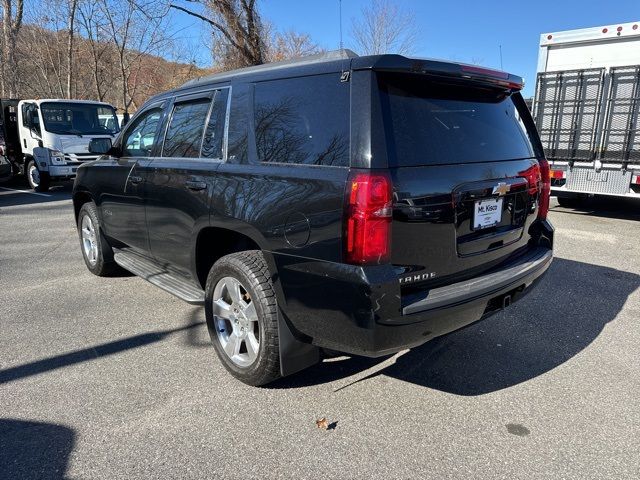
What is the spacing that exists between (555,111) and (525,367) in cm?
742

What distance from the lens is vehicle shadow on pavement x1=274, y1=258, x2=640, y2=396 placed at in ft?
10.6

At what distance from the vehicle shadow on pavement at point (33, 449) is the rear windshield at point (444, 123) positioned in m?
2.27

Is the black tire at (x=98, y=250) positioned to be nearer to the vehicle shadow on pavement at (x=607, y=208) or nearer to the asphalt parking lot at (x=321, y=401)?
the asphalt parking lot at (x=321, y=401)

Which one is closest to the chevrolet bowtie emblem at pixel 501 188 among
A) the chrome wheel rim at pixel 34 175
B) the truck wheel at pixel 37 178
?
the truck wheel at pixel 37 178

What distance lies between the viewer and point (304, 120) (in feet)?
8.86

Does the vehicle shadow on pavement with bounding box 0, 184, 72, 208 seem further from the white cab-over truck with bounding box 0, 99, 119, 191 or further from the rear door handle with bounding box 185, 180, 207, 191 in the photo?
the rear door handle with bounding box 185, 180, 207, 191

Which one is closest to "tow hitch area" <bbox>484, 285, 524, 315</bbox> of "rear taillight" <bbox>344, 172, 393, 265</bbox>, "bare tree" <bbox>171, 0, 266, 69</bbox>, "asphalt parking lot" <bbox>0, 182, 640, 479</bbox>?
"asphalt parking lot" <bbox>0, 182, 640, 479</bbox>

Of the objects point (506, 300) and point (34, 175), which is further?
point (34, 175)

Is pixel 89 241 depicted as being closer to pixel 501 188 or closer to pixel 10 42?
pixel 501 188

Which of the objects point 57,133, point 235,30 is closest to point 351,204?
point 57,133

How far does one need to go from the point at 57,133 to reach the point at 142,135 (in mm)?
9501

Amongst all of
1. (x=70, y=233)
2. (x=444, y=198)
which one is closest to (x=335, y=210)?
(x=444, y=198)

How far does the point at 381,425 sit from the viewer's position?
2.74 m

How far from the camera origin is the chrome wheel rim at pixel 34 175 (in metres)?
12.7
